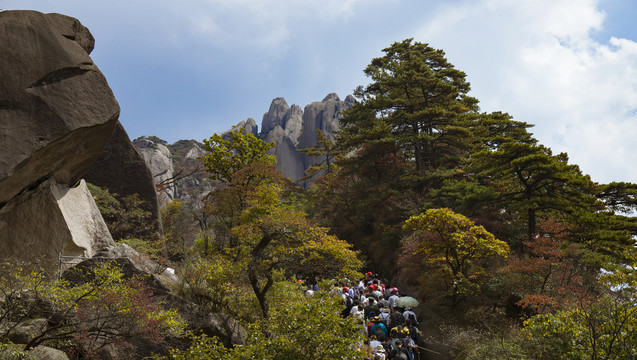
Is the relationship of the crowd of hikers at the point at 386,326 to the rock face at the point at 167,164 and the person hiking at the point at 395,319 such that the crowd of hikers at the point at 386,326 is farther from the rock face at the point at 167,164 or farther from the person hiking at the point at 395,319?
the rock face at the point at 167,164

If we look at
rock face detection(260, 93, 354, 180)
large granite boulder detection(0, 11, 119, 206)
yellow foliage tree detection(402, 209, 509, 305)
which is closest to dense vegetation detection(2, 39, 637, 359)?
yellow foliage tree detection(402, 209, 509, 305)

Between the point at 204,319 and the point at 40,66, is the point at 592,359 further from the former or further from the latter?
the point at 40,66

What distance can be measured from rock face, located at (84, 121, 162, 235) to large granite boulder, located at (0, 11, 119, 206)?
6.24m

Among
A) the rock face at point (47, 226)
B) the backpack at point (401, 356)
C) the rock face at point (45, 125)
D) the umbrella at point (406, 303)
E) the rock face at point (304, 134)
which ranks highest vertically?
the rock face at point (304, 134)

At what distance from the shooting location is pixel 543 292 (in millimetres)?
8391

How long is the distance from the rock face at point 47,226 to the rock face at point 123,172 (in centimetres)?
470

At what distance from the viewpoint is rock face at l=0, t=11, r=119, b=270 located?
21.7 ft

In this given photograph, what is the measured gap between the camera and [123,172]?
14.4 metres

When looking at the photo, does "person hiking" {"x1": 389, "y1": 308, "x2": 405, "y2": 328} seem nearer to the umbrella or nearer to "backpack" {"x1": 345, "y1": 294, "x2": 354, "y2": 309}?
the umbrella

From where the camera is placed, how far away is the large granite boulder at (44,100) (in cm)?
655

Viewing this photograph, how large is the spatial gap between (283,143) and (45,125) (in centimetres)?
5526

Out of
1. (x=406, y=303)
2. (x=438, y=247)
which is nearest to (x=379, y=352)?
(x=406, y=303)

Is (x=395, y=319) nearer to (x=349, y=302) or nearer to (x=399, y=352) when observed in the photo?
(x=399, y=352)

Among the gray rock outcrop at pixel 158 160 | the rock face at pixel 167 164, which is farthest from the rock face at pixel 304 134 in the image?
the gray rock outcrop at pixel 158 160
